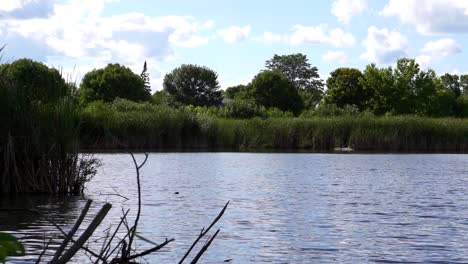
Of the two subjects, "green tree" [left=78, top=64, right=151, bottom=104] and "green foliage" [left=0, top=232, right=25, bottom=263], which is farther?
"green tree" [left=78, top=64, right=151, bottom=104]

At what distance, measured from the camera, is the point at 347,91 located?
89500 mm

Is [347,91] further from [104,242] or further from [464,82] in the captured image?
[104,242]

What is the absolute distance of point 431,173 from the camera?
2784 cm

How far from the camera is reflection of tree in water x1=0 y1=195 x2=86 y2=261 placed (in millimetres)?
10548

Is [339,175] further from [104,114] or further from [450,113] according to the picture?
[450,113]

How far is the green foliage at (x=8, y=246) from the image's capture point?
2.81 metres

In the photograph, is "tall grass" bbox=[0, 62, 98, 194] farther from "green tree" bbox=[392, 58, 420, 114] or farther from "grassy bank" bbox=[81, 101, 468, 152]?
"green tree" bbox=[392, 58, 420, 114]

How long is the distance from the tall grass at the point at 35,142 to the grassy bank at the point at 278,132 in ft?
84.7

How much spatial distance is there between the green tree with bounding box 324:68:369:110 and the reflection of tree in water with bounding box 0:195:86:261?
7421 cm

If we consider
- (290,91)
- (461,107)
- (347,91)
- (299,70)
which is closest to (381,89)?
(347,91)

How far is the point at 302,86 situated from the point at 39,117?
422 ft

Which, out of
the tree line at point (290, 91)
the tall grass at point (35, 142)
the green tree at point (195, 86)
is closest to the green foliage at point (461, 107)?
the tree line at point (290, 91)

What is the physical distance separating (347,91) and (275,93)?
28.1ft

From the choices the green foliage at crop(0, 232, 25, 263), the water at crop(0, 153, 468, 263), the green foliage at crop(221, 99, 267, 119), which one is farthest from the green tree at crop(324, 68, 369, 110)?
the green foliage at crop(0, 232, 25, 263)
